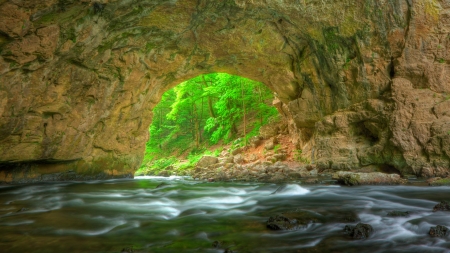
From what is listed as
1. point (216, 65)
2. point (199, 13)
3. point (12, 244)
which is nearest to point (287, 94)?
point (216, 65)

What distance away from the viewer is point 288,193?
743 centimetres

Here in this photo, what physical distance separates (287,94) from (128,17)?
793cm

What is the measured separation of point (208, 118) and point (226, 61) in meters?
9.48

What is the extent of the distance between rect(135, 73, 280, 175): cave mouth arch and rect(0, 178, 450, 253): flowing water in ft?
32.3

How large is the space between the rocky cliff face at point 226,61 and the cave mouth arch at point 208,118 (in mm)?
6092

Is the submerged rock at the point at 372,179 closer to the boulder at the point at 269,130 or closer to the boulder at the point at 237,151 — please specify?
the boulder at the point at 269,130

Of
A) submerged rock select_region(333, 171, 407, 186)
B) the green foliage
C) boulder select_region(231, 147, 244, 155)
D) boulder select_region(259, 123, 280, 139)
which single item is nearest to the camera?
submerged rock select_region(333, 171, 407, 186)

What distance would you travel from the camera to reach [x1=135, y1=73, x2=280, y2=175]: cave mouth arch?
1917 cm

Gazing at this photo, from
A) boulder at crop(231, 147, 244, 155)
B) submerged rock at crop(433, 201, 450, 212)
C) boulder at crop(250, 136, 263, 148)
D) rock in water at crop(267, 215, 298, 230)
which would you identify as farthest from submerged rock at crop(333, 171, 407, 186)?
boulder at crop(231, 147, 244, 155)

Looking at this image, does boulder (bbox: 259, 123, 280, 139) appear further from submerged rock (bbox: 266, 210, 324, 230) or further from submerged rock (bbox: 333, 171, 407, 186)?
submerged rock (bbox: 266, 210, 324, 230)

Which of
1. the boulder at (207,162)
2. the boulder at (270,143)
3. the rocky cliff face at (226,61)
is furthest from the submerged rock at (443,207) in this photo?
the boulder at (207,162)

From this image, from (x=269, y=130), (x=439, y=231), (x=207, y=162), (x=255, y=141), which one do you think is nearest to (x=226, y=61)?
(x=207, y=162)

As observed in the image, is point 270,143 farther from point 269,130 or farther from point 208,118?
point 208,118

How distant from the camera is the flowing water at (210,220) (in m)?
3.62
